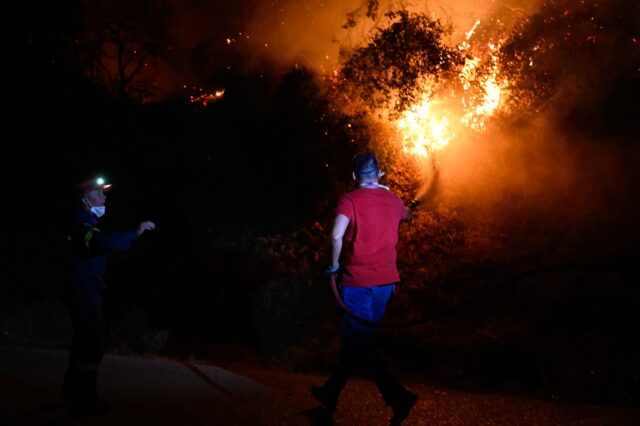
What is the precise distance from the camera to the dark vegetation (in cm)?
682

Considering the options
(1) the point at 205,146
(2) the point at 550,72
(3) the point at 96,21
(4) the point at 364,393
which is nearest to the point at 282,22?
(1) the point at 205,146

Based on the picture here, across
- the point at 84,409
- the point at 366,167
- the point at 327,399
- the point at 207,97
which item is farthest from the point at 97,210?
the point at 207,97

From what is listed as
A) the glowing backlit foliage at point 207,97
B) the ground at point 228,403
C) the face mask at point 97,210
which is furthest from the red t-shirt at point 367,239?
the glowing backlit foliage at point 207,97

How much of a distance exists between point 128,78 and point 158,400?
56.4 feet

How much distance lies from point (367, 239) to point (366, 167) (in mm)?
530

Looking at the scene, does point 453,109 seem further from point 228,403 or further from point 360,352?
point 228,403

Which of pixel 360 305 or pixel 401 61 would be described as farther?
pixel 401 61

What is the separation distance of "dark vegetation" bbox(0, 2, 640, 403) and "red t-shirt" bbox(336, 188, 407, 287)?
151 cm

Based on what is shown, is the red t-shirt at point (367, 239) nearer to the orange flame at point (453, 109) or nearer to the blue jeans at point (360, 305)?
the blue jeans at point (360, 305)

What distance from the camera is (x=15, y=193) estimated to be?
13.5 m

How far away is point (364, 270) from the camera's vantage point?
454 centimetres

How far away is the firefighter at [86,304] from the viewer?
183 inches

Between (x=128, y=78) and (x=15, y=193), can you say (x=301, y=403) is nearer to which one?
(x=15, y=193)

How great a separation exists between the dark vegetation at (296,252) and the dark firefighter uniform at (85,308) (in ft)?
7.83
